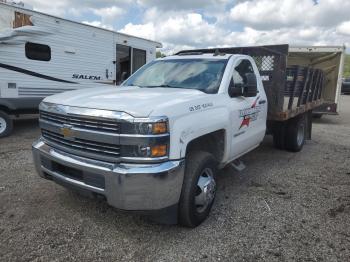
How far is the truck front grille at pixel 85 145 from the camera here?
3.00 meters

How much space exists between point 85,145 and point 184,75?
1.85 meters

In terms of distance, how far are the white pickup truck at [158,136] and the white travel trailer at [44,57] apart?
2842 mm

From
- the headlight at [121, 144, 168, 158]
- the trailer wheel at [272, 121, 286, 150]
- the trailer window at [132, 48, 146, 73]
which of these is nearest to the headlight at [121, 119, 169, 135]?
the headlight at [121, 144, 168, 158]

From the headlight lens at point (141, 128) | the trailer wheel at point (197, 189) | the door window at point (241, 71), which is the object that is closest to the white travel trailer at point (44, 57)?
the door window at point (241, 71)

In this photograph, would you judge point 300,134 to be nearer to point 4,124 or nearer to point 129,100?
point 129,100

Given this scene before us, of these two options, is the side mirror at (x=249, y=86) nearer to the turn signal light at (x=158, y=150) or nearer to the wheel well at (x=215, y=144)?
the wheel well at (x=215, y=144)

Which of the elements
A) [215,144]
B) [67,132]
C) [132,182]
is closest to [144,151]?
[132,182]

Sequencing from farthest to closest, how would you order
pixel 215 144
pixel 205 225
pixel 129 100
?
pixel 215 144 < pixel 205 225 < pixel 129 100

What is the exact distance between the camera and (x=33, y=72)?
26.5ft

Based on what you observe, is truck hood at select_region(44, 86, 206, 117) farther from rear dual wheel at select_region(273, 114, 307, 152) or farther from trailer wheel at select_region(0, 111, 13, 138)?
trailer wheel at select_region(0, 111, 13, 138)

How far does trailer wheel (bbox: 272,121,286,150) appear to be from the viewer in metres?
6.84

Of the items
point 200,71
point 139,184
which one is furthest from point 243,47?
point 139,184

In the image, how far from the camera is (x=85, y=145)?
10.4 ft

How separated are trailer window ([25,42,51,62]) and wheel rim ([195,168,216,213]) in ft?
20.5
